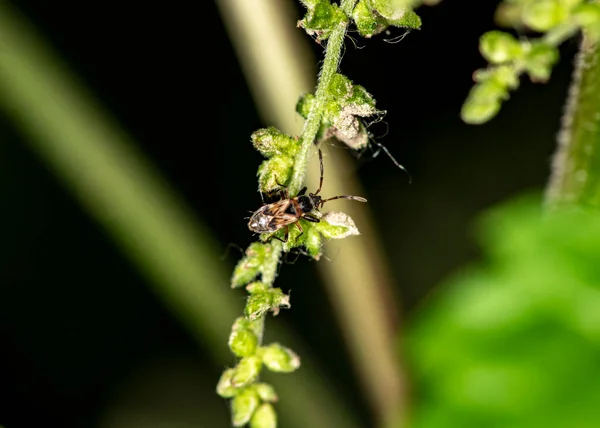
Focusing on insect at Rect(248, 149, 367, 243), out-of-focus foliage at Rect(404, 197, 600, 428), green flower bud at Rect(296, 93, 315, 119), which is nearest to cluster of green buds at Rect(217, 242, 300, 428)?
insect at Rect(248, 149, 367, 243)

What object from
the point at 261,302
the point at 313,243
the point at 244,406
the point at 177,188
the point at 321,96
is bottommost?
the point at 244,406

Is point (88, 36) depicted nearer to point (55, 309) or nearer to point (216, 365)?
point (55, 309)

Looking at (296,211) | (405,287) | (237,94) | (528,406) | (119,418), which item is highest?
(237,94)

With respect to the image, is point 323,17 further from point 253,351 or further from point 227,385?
point 227,385

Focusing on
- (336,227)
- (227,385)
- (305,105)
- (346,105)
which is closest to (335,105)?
(346,105)

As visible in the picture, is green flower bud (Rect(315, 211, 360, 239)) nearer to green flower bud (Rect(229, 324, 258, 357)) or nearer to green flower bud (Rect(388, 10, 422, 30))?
green flower bud (Rect(229, 324, 258, 357))

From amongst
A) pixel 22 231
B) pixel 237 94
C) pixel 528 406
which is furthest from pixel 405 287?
pixel 22 231

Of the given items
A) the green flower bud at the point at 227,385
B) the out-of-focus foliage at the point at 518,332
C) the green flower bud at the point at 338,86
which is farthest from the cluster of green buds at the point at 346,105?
the out-of-focus foliage at the point at 518,332
